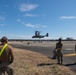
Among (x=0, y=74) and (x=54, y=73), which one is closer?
(x=0, y=74)

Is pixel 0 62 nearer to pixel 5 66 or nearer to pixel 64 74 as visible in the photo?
pixel 5 66

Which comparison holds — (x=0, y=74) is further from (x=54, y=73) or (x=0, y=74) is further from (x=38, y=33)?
(x=38, y=33)

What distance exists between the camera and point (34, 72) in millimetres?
14102

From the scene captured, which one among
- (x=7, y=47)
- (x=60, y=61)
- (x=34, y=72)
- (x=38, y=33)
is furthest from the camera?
(x=38, y=33)

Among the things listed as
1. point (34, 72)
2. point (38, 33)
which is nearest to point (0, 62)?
point (34, 72)

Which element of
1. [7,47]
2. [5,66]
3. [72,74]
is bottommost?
[72,74]

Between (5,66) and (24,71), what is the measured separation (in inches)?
224

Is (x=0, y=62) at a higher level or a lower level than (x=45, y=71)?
higher

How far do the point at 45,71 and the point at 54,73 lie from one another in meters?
0.61

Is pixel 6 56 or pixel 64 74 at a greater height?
pixel 6 56

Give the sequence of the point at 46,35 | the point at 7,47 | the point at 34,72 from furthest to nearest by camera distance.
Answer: the point at 46,35, the point at 34,72, the point at 7,47

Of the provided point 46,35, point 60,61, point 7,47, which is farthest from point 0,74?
point 46,35

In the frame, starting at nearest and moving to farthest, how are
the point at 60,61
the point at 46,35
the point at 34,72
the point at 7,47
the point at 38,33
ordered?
the point at 7,47
the point at 34,72
the point at 60,61
the point at 38,33
the point at 46,35

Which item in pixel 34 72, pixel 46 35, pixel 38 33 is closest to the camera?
pixel 34 72
